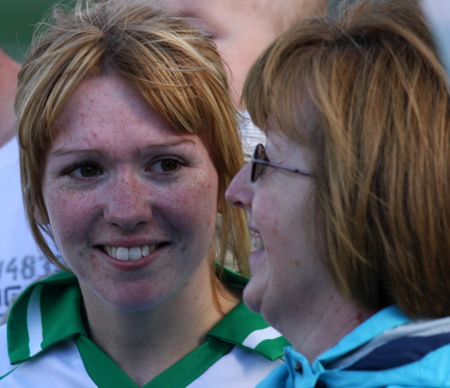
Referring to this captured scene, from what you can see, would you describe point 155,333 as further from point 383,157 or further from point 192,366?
point 383,157

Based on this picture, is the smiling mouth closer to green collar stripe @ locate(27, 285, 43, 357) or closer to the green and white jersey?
the green and white jersey

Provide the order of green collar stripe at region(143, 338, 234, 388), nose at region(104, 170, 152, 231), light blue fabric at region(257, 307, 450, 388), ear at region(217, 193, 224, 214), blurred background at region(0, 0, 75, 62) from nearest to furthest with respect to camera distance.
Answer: light blue fabric at region(257, 307, 450, 388) < nose at region(104, 170, 152, 231) < green collar stripe at region(143, 338, 234, 388) < ear at region(217, 193, 224, 214) < blurred background at region(0, 0, 75, 62)

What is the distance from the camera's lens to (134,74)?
1.84 m

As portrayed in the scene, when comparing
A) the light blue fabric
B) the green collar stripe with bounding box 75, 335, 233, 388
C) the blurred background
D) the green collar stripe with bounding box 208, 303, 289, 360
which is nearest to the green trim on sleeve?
the green collar stripe with bounding box 75, 335, 233, 388

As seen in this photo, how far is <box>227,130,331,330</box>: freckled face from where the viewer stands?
1.35 meters

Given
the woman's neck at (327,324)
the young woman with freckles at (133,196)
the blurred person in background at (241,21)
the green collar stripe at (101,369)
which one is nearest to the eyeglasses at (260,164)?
the woman's neck at (327,324)

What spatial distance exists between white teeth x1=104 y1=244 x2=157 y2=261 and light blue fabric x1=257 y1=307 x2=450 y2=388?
0.55m

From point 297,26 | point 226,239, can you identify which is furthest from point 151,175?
point 297,26

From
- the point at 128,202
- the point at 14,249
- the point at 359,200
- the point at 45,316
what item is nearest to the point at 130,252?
the point at 128,202

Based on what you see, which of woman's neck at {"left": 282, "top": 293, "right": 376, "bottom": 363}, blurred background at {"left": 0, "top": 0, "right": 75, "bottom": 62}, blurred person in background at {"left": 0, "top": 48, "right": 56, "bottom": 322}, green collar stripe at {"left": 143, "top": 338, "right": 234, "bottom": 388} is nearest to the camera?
woman's neck at {"left": 282, "top": 293, "right": 376, "bottom": 363}

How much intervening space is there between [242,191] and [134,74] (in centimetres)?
50

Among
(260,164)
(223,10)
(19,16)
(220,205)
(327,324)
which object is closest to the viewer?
(327,324)

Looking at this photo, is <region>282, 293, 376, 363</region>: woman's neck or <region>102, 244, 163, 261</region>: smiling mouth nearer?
<region>282, 293, 376, 363</region>: woman's neck

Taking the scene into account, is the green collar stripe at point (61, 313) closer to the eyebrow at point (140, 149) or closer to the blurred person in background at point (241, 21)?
the eyebrow at point (140, 149)
